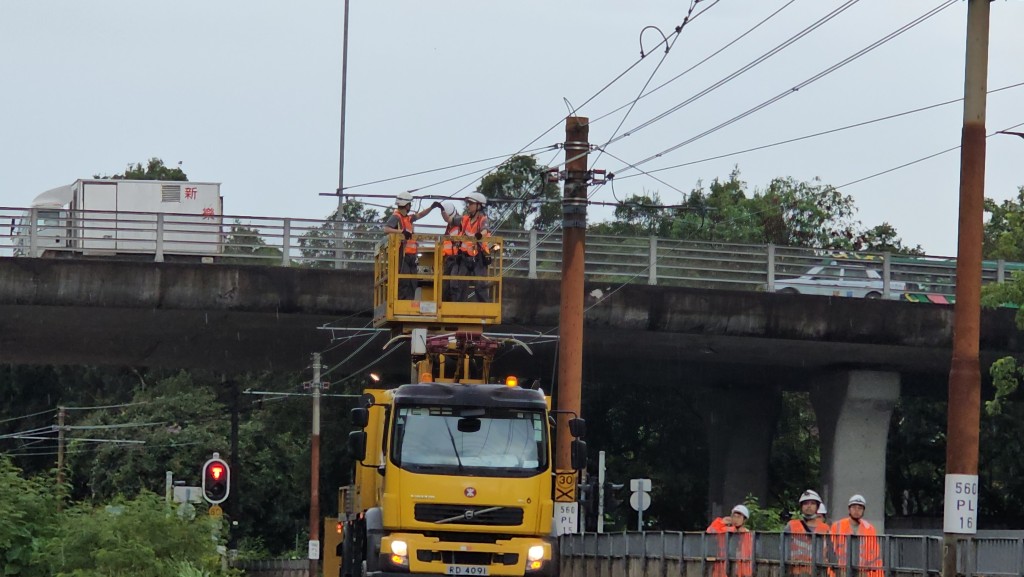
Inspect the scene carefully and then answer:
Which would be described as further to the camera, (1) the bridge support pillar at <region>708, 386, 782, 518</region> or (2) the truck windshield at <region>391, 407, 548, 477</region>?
(1) the bridge support pillar at <region>708, 386, 782, 518</region>

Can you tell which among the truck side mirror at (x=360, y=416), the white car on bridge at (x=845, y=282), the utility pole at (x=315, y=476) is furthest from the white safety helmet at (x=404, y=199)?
the utility pole at (x=315, y=476)

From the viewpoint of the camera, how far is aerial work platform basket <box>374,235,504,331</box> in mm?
23812

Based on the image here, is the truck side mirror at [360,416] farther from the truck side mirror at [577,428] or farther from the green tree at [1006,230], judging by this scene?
the green tree at [1006,230]

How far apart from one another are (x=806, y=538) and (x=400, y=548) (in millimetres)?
4856

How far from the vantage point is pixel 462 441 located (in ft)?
65.6

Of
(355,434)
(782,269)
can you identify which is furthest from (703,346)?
(355,434)

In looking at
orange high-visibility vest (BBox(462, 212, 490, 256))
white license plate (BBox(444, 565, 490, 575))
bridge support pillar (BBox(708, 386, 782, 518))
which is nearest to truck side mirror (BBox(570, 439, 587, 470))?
white license plate (BBox(444, 565, 490, 575))

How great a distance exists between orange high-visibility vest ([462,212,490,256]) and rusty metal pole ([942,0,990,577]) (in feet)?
33.9

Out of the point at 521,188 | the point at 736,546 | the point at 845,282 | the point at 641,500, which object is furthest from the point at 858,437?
the point at 521,188

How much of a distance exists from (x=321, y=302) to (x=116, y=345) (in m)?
7.97

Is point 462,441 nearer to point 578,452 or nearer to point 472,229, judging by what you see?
point 578,452

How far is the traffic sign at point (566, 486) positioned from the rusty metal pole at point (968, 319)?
25.5ft

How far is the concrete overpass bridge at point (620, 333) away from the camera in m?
34.5

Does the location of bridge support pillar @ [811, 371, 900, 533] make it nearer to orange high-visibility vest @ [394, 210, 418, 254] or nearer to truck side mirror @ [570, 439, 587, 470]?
orange high-visibility vest @ [394, 210, 418, 254]
